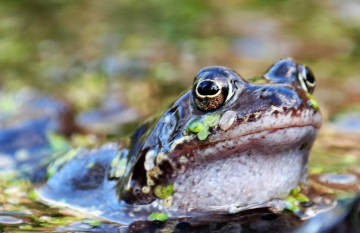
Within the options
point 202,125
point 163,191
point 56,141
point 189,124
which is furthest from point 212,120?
point 56,141

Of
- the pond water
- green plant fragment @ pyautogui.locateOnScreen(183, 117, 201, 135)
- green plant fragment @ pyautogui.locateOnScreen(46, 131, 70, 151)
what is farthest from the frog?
green plant fragment @ pyautogui.locateOnScreen(46, 131, 70, 151)

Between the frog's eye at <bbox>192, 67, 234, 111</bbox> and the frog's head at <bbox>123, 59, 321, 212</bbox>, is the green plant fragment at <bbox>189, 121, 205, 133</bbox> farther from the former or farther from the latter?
the frog's eye at <bbox>192, 67, 234, 111</bbox>

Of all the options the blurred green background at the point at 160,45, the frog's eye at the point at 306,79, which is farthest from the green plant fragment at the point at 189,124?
the blurred green background at the point at 160,45

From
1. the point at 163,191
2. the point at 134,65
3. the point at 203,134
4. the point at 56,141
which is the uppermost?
the point at 134,65

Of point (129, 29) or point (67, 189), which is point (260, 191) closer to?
point (67, 189)

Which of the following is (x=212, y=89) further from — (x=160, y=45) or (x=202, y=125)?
(x=160, y=45)

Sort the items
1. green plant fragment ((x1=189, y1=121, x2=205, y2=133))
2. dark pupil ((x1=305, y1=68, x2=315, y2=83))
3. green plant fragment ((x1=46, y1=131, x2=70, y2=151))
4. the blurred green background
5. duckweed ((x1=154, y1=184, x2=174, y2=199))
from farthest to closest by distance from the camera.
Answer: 1. the blurred green background
2. green plant fragment ((x1=46, y1=131, x2=70, y2=151))
3. dark pupil ((x1=305, y1=68, x2=315, y2=83))
4. duckweed ((x1=154, y1=184, x2=174, y2=199))
5. green plant fragment ((x1=189, y1=121, x2=205, y2=133))
